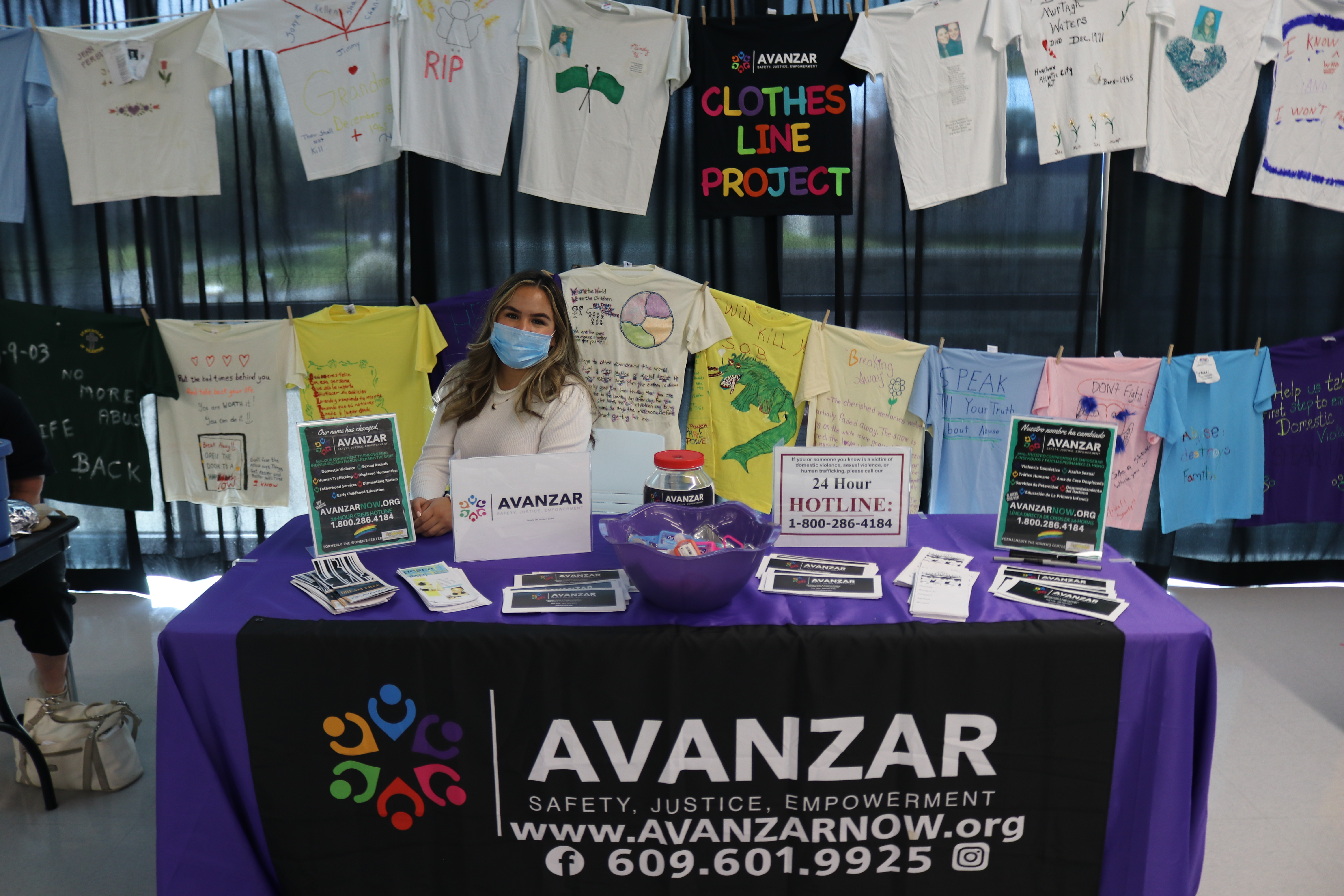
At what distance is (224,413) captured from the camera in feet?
11.1

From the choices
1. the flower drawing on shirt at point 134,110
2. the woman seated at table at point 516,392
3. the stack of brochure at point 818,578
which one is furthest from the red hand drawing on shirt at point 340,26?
the stack of brochure at point 818,578

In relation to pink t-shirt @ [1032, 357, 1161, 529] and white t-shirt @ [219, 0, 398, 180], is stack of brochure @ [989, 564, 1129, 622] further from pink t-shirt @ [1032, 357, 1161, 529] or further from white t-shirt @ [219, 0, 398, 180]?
white t-shirt @ [219, 0, 398, 180]

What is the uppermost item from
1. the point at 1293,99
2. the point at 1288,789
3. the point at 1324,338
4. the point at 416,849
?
the point at 1293,99

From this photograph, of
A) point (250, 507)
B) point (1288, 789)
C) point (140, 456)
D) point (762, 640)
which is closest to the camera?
point (762, 640)

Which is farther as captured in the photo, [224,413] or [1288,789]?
[224,413]

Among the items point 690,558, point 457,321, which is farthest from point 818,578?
point 457,321

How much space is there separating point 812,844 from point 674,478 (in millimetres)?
698

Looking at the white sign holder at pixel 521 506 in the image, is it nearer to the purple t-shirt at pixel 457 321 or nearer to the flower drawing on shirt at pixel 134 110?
the purple t-shirt at pixel 457 321

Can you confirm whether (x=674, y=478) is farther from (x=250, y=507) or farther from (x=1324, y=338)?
(x=1324, y=338)

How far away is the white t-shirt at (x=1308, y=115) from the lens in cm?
323

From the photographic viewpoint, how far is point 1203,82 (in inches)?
124

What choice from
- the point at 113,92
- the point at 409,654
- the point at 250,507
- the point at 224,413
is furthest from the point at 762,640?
the point at 113,92

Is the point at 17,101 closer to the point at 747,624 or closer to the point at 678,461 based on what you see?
the point at 678,461

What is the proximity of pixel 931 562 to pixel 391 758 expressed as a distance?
41.9 inches
